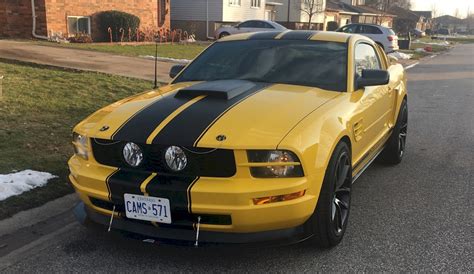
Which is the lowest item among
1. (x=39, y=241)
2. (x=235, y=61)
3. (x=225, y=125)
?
(x=39, y=241)

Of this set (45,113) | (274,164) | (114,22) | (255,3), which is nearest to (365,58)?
(274,164)

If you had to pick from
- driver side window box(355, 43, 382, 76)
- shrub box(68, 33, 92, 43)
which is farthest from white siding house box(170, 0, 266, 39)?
driver side window box(355, 43, 382, 76)

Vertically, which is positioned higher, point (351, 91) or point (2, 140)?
point (351, 91)

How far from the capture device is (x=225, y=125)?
3.18 m

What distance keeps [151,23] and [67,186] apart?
22.5 metres

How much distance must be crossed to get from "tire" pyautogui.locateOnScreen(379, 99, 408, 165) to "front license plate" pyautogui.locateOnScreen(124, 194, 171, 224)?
3.34 m

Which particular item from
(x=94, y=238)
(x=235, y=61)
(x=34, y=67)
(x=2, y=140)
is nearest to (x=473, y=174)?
(x=235, y=61)

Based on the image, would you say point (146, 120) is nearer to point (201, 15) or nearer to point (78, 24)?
point (78, 24)

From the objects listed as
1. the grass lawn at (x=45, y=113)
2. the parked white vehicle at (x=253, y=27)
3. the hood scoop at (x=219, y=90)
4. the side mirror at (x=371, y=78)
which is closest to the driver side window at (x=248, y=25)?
the parked white vehicle at (x=253, y=27)

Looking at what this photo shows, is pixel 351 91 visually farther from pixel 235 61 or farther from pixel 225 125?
pixel 225 125

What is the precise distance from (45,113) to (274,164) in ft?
16.9

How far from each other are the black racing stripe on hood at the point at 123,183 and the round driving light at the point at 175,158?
0.17 metres

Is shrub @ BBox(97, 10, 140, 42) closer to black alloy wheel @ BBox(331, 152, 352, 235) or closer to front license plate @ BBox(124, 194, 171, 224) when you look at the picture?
black alloy wheel @ BBox(331, 152, 352, 235)

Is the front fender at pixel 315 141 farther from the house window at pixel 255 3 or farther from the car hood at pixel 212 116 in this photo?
the house window at pixel 255 3
